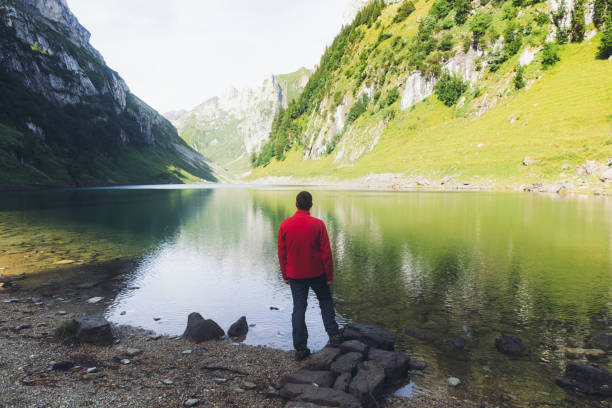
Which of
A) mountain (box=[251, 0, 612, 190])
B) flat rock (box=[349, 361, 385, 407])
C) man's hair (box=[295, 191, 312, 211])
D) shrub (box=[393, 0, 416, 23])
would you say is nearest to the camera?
flat rock (box=[349, 361, 385, 407])

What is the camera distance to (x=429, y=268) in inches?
738

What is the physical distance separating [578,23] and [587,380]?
127183 millimetres

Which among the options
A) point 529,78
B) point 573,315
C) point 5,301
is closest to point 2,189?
point 5,301

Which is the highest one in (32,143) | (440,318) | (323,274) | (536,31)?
(536,31)

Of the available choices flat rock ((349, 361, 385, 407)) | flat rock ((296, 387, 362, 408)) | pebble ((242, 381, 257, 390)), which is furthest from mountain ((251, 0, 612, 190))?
pebble ((242, 381, 257, 390))

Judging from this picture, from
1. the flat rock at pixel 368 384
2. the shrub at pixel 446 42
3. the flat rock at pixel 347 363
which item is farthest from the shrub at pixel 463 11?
the flat rock at pixel 368 384

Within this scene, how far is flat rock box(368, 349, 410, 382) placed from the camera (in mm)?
8266

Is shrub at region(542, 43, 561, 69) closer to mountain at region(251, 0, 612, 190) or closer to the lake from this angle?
mountain at region(251, 0, 612, 190)

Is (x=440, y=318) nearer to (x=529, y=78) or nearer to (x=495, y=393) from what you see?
(x=495, y=393)

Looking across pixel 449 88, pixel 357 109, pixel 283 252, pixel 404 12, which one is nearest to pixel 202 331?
pixel 283 252

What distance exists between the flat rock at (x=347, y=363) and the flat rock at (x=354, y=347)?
277mm

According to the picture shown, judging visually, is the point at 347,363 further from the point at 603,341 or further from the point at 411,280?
the point at 411,280

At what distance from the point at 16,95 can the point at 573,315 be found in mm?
221760

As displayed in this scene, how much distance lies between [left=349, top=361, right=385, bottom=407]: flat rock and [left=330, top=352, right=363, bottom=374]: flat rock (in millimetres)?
214
